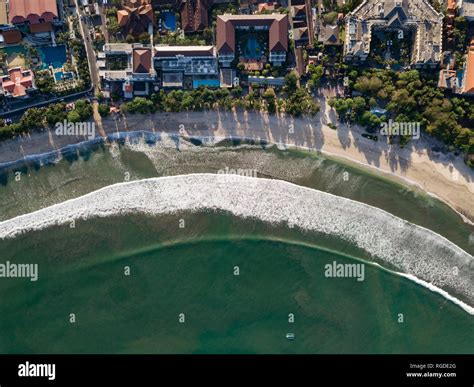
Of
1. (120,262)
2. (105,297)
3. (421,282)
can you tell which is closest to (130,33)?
(120,262)

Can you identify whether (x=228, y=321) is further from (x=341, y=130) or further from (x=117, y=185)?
(x=341, y=130)

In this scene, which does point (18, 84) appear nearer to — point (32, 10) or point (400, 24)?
point (32, 10)

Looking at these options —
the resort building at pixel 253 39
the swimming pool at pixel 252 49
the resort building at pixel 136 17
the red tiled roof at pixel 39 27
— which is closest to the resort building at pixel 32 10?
the red tiled roof at pixel 39 27

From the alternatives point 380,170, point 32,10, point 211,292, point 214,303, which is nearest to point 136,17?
point 32,10

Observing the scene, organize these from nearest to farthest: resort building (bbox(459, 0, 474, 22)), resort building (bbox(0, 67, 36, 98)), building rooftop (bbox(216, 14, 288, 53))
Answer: resort building (bbox(459, 0, 474, 22)) < resort building (bbox(0, 67, 36, 98)) < building rooftop (bbox(216, 14, 288, 53))

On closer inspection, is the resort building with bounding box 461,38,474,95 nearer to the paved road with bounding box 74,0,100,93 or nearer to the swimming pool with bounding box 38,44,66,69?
the paved road with bounding box 74,0,100,93

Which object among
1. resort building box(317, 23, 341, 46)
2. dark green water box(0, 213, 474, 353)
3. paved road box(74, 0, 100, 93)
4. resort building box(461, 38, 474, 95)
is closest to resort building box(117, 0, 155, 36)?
paved road box(74, 0, 100, 93)

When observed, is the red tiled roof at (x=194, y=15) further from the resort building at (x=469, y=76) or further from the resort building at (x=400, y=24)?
the resort building at (x=469, y=76)
